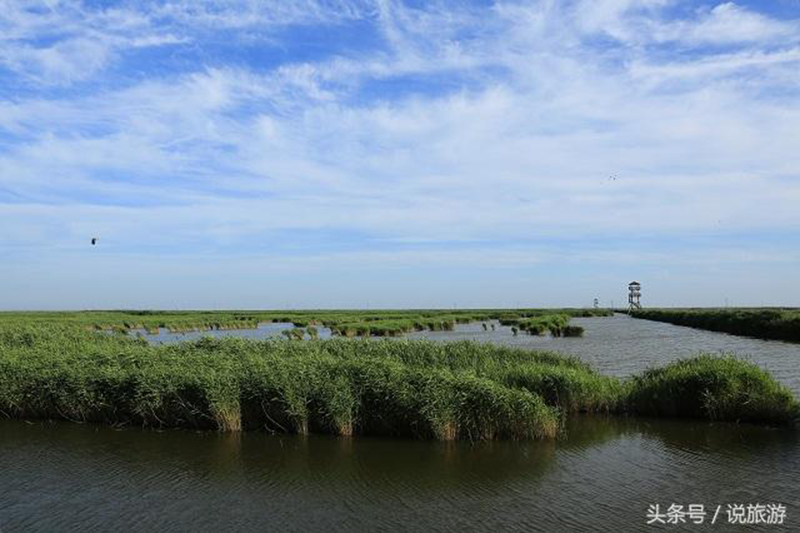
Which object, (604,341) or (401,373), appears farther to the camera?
(604,341)

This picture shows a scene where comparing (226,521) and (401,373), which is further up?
(401,373)

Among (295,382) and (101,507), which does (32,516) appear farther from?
(295,382)

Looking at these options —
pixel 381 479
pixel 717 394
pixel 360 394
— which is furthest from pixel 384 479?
pixel 717 394

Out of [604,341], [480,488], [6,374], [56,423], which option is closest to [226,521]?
[480,488]

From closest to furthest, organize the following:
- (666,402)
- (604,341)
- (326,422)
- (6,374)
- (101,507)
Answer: (101,507), (326,422), (666,402), (6,374), (604,341)

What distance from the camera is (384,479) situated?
12641 mm

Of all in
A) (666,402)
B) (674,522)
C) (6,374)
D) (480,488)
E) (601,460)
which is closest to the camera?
(674,522)

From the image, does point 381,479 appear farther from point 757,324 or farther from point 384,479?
point 757,324

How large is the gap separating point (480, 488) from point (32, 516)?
24.5 feet

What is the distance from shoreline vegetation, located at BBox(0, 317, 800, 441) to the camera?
15148mm

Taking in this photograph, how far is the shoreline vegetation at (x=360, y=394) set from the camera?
15148 mm

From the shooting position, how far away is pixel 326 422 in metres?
16.0

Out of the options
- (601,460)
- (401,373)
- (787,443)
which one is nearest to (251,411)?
(401,373)

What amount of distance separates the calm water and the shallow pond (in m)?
0.04
